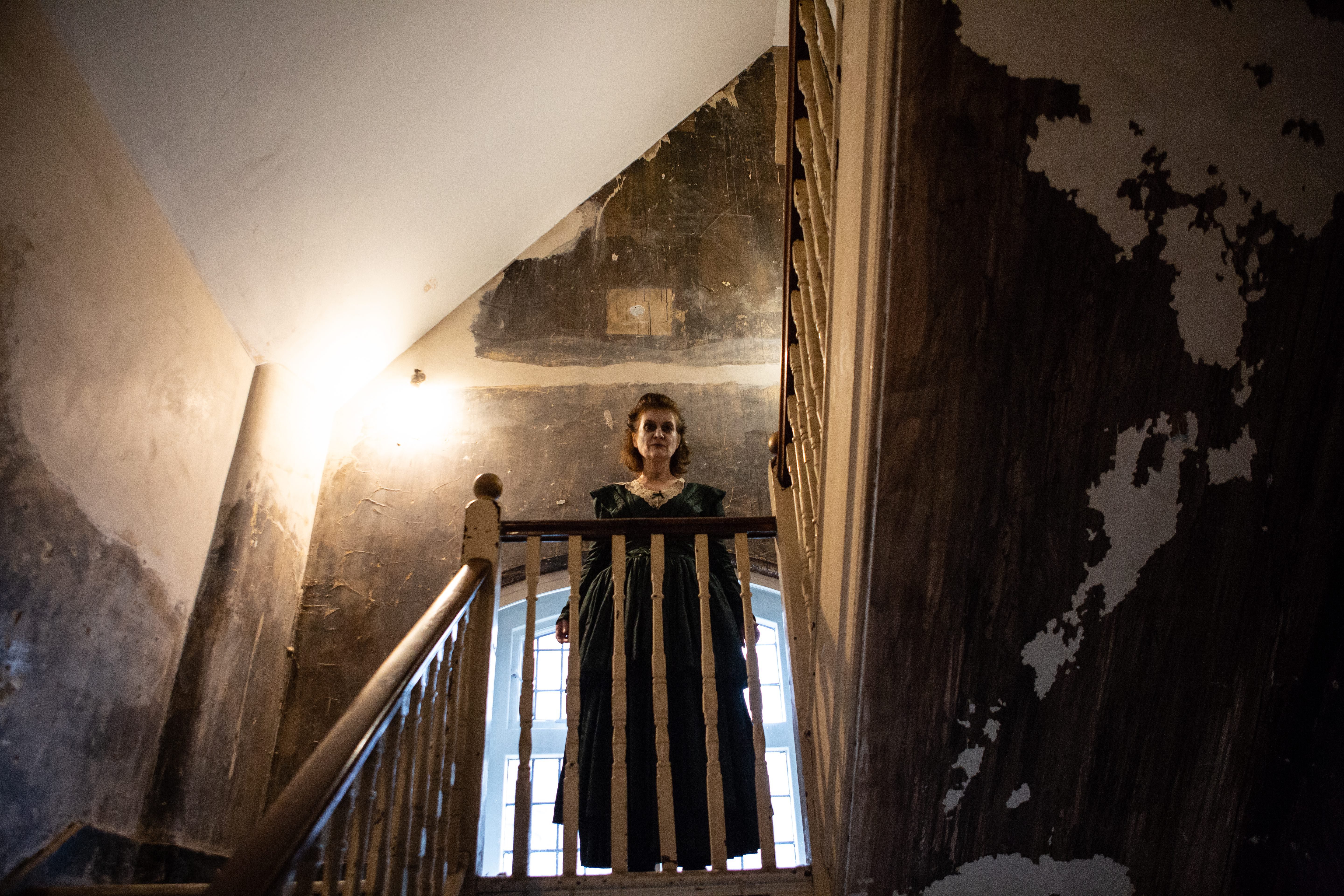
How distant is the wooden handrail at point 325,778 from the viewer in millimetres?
1188

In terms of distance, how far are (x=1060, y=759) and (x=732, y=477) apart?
296cm

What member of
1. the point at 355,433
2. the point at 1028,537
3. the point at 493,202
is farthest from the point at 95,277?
the point at 1028,537

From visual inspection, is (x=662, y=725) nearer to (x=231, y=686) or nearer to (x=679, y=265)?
(x=231, y=686)

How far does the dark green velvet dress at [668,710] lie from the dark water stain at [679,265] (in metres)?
2.41

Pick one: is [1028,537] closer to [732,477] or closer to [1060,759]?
[1060,759]

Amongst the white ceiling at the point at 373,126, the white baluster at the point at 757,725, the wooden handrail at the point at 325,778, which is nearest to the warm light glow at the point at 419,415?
the white ceiling at the point at 373,126

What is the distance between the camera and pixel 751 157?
20.0ft

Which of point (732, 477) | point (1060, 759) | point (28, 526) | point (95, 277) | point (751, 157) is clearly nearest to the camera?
point (1060, 759)

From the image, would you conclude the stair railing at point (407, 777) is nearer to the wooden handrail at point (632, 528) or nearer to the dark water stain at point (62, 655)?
the wooden handrail at point (632, 528)

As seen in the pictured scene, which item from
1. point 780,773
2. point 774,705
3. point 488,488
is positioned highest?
point 488,488

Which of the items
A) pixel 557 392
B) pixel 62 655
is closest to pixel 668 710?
pixel 62 655

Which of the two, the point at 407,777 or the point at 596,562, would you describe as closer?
the point at 407,777

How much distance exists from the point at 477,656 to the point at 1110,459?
1656 millimetres

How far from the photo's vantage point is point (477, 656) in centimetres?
248
